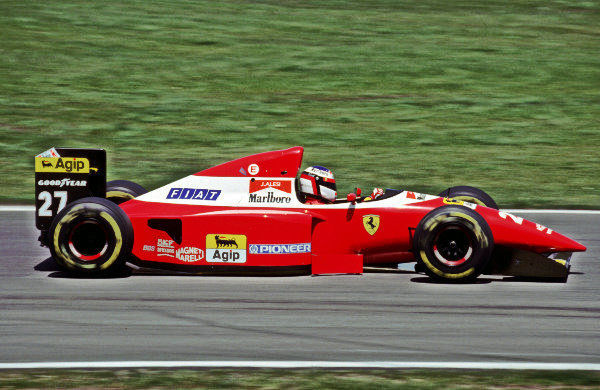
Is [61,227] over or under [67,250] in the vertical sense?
over

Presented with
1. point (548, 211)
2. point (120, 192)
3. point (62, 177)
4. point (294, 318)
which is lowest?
point (294, 318)

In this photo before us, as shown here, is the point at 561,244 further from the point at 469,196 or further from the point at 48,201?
the point at 48,201

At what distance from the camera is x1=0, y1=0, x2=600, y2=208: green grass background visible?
16312mm

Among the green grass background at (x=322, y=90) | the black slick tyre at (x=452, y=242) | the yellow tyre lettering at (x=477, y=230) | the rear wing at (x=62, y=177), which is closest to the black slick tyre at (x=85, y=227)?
the rear wing at (x=62, y=177)

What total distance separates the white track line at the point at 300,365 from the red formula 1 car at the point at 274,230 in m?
2.20

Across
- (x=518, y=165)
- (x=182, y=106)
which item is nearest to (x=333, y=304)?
(x=518, y=165)

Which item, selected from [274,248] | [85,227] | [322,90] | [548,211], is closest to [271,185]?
[274,248]

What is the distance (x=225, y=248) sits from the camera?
8898mm

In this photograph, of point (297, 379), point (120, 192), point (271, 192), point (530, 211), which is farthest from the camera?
point (530, 211)

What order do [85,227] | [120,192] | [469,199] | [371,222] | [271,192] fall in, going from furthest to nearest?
[120,192] < [469,199] < [271,192] < [371,222] < [85,227]

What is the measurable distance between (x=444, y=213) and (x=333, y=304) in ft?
4.80

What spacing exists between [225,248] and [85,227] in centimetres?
141

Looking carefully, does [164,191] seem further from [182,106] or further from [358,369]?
[182,106]

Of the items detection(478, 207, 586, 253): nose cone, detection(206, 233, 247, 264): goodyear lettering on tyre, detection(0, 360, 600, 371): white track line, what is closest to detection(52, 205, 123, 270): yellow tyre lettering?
detection(206, 233, 247, 264): goodyear lettering on tyre
